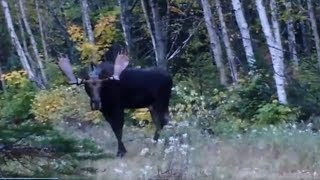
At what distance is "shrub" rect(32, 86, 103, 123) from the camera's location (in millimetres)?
21562

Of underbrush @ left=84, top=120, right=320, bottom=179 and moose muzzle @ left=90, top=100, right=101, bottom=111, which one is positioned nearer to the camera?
underbrush @ left=84, top=120, right=320, bottom=179

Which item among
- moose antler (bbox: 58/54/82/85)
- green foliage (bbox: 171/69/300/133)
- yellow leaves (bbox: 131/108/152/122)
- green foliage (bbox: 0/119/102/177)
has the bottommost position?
green foliage (bbox: 171/69/300/133)

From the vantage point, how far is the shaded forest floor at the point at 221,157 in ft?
41.1

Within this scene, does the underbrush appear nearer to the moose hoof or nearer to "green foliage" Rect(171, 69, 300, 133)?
the moose hoof

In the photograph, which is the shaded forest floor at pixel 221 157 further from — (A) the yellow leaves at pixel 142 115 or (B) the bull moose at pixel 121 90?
(A) the yellow leaves at pixel 142 115

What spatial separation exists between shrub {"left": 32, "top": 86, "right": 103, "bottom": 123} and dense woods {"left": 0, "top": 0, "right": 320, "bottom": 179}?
0.04 m

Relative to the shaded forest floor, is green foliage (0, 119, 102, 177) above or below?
above

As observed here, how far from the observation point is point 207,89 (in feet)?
79.5

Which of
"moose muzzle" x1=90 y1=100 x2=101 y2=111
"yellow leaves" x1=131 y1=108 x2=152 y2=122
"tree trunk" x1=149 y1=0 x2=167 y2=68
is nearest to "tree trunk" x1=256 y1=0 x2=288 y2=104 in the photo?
"yellow leaves" x1=131 y1=108 x2=152 y2=122

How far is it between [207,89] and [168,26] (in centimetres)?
616

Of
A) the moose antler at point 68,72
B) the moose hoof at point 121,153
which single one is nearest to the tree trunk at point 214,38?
the moose antler at point 68,72

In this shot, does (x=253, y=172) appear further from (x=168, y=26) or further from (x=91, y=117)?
(x=168, y=26)

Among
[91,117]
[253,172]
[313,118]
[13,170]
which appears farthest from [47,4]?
[13,170]

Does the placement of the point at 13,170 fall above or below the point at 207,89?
above
